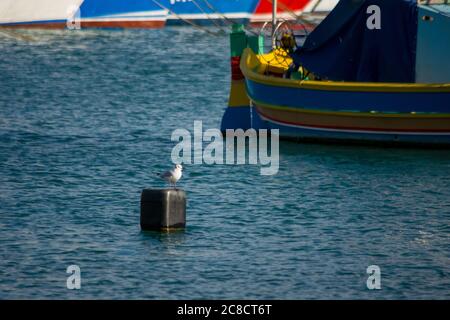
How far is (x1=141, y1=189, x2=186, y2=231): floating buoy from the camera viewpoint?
30781 millimetres

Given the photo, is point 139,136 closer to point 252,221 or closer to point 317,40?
point 317,40

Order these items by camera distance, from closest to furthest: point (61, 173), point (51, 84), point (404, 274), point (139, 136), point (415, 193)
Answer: point (404, 274) < point (415, 193) < point (61, 173) < point (139, 136) < point (51, 84)

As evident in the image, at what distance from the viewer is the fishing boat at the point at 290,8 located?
280ft

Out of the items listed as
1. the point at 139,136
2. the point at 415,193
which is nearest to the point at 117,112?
the point at 139,136

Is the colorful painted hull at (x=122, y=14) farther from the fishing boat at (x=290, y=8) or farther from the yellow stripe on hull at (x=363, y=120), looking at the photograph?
the yellow stripe on hull at (x=363, y=120)

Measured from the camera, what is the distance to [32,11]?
271 feet

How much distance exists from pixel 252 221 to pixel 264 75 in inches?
390

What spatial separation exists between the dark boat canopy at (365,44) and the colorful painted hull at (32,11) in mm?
42395

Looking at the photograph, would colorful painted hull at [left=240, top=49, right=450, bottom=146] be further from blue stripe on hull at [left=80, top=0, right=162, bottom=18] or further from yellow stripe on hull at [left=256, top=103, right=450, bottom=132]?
blue stripe on hull at [left=80, top=0, right=162, bottom=18]

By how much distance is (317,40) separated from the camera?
4141cm

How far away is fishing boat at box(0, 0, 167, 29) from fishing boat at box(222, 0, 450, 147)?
135 ft

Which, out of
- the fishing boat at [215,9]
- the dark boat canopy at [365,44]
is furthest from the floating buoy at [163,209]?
the fishing boat at [215,9]

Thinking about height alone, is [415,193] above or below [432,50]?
below

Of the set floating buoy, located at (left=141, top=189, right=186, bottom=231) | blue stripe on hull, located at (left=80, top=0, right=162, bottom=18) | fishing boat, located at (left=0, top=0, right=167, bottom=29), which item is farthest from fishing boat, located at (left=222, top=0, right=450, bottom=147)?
fishing boat, located at (left=0, top=0, right=167, bottom=29)
